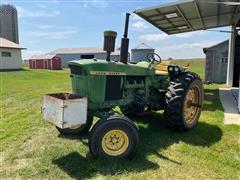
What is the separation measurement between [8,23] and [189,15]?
34.9 meters

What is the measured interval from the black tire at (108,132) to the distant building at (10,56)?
27.1m

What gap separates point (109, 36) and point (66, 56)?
149 ft

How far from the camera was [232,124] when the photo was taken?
6492 millimetres

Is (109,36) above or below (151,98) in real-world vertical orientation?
above

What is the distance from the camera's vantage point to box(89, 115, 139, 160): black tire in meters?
4.34

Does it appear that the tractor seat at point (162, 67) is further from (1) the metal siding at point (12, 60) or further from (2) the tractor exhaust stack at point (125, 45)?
(1) the metal siding at point (12, 60)

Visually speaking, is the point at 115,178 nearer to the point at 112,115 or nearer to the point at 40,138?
the point at 112,115

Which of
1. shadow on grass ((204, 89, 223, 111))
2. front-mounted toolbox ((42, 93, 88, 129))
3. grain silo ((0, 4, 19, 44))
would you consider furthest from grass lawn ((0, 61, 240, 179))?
grain silo ((0, 4, 19, 44))

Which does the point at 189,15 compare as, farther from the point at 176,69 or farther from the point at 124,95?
the point at 124,95

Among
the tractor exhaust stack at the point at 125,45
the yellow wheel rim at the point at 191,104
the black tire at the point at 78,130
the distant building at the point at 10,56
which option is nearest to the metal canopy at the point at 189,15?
the yellow wheel rim at the point at 191,104

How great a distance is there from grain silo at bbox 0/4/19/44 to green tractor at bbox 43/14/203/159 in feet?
122

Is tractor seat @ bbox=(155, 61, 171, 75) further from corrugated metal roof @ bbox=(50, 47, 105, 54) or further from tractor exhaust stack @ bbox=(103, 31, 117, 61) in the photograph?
corrugated metal roof @ bbox=(50, 47, 105, 54)

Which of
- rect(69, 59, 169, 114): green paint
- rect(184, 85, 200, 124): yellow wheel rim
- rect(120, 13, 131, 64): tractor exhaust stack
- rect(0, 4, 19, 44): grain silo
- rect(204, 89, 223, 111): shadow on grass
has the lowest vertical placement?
rect(204, 89, 223, 111): shadow on grass

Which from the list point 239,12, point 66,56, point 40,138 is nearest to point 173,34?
point 239,12
